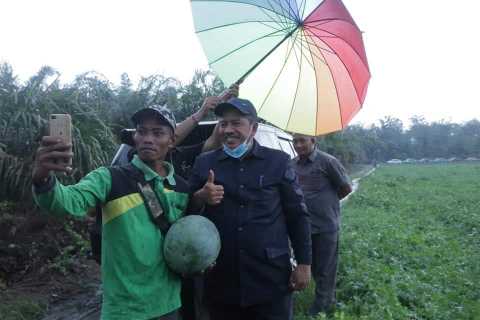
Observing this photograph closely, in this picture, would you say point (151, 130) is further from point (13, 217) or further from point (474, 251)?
point (474, 251)

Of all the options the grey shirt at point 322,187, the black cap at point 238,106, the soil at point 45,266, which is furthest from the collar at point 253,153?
the soil at point 45,266

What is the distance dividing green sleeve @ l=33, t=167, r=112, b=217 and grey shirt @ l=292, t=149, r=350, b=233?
9.36 feet

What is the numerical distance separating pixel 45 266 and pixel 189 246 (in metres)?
4.09

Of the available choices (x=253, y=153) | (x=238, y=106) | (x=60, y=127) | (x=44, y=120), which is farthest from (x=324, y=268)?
(x=44, y=120)

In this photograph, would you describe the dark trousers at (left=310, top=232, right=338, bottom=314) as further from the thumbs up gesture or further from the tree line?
the tree line

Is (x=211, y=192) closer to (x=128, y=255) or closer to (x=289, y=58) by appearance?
(x=128, y=255)

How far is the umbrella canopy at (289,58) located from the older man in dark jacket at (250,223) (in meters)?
0.76

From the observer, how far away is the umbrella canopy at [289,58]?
3449mm

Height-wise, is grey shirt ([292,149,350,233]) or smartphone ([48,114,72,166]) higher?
smartphone ([48,114,72,166])

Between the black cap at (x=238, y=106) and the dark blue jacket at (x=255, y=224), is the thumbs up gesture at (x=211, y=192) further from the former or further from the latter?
the black cap at (x=238, y=106)

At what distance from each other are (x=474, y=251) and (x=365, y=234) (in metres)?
1.92

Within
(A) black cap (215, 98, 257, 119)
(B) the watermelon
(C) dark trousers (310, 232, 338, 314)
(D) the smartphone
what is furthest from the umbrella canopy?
(D) the smartphone

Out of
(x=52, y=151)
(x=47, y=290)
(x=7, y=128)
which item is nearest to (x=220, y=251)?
(x=52, y=151)

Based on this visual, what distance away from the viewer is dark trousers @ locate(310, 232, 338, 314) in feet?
15.7
